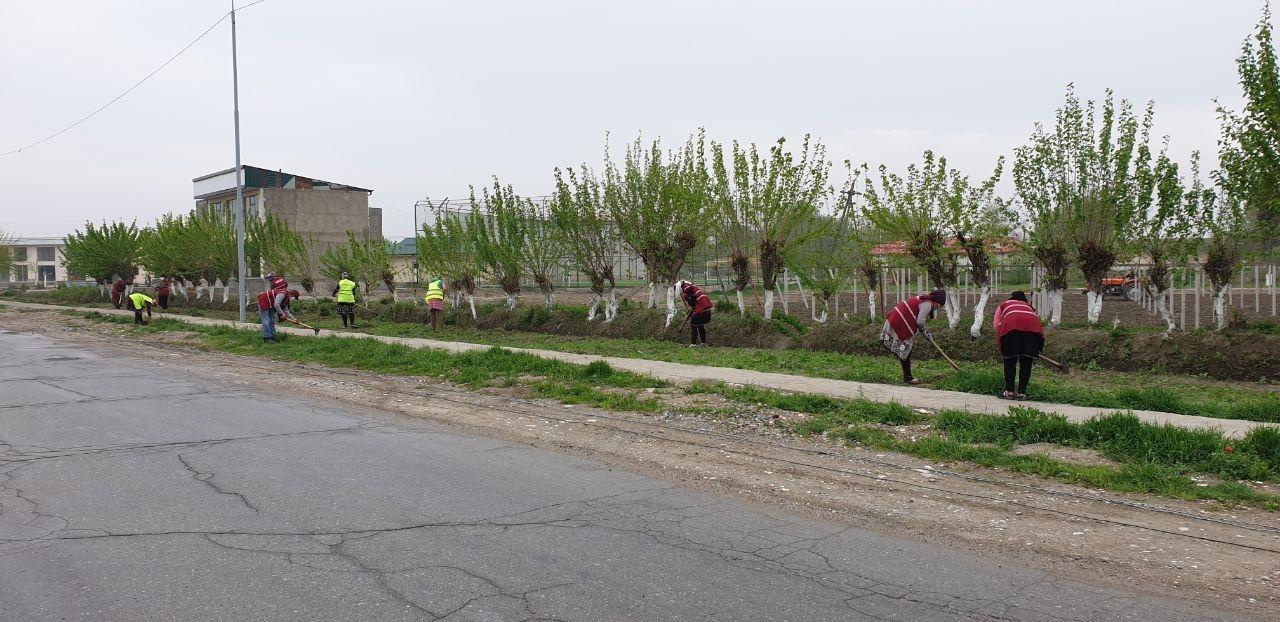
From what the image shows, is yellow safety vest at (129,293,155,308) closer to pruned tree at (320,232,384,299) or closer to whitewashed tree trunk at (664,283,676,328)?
pruned tree at (320,232,384,299)

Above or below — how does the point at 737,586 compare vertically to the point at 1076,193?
below

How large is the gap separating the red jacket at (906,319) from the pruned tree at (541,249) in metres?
12.7

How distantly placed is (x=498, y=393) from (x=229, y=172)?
56.7 m

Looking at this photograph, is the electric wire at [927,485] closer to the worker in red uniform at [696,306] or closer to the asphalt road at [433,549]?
the asphalt road at [433,549]

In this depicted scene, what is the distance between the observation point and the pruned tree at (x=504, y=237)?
24.6 metres

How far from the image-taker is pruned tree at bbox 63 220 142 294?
162ft

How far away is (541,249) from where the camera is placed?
24.5 metres

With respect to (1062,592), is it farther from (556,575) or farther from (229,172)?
(229,172)

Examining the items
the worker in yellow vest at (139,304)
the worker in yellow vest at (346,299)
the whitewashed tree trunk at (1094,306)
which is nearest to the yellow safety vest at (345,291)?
the worker in yellow vest at (346,299)

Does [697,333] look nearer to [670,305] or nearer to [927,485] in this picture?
[670,305]

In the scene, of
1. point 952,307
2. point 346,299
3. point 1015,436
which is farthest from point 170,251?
point 1015,436

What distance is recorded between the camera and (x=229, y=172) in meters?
62.8

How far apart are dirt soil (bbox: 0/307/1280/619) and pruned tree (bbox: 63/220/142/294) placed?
44.1 m

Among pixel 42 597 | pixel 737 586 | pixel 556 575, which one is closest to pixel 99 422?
pixel 42 597
